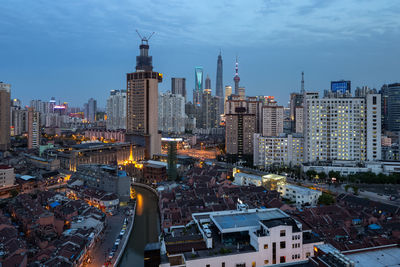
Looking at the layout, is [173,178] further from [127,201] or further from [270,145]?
[270,145]

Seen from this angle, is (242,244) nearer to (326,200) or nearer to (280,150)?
(326,200)

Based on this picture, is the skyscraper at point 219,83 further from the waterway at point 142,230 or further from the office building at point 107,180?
the waterway at point 142,230

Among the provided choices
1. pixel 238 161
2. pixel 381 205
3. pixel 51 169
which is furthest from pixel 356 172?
pixel 51 169

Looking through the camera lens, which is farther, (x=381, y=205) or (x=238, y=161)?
(x=238, y=161)

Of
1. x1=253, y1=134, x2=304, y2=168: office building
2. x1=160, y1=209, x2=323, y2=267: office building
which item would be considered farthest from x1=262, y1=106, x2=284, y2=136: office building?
x1=160, y1=209, x2=323, y2=267: office building

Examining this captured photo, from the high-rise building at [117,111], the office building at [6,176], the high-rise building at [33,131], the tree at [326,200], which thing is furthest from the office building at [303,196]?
the high-rise building at [117,111]

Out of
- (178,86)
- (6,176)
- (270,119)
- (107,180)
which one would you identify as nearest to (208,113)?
(178,86)
